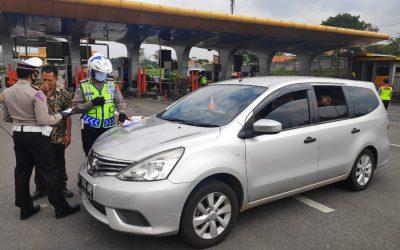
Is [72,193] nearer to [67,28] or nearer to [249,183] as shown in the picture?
[249,183]

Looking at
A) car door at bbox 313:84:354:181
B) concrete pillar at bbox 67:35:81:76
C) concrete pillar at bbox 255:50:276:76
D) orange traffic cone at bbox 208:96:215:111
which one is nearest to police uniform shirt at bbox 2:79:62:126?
orange traffic cone at bbox 208:96:215:111

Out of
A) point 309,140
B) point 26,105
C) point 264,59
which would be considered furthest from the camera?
point 264,59

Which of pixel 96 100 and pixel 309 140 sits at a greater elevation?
pixel 96 100

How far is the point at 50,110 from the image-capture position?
14.2ft

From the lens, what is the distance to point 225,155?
3367mm

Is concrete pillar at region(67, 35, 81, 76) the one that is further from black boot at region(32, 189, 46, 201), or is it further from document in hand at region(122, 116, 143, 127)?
document in hand at region(122, 116, 143, 127)

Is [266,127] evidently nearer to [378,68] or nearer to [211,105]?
[211,105]

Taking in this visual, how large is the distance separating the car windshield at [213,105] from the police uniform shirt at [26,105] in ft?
4.44

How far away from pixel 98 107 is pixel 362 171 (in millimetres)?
3560

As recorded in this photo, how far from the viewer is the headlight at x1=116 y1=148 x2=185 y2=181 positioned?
9.98ft

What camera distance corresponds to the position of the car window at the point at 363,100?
488 centimetres

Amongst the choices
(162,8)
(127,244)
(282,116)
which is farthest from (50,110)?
(162,8)

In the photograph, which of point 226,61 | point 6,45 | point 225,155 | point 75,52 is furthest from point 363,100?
point 226,61

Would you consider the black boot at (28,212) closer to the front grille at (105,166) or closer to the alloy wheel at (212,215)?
the front grille at (105,166)
